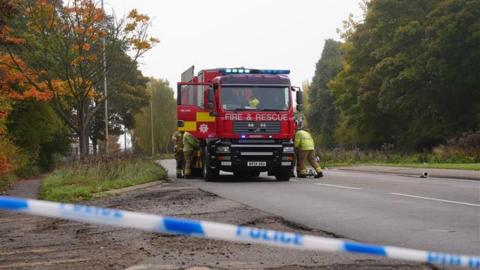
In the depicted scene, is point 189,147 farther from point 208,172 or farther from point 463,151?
point 463,151

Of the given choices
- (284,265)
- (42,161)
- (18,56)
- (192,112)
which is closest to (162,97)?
(42,161)

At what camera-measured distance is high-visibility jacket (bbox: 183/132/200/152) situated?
20094mm

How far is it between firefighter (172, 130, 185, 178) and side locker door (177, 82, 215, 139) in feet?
2.18

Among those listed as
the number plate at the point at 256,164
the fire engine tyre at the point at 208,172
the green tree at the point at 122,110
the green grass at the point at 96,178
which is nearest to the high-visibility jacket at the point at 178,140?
the green grass at the point at 96,178

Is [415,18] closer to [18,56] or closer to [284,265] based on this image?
[18,56]

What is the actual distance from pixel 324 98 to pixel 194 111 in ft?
176

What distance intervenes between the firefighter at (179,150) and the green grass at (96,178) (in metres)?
0.81

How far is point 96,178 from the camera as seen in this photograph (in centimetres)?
1702

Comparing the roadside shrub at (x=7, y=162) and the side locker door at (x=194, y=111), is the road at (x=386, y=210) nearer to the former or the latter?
the side locker door at (x=194, y=111)

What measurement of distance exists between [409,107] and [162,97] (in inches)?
1911

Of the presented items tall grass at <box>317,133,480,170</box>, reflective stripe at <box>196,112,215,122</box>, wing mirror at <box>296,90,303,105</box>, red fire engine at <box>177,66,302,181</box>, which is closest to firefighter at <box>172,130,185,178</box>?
reflective stripe at <box>196,112,215,122</box>

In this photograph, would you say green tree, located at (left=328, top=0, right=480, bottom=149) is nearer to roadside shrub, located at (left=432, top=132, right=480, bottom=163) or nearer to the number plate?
roadside shrub, located at (left=432, top=132, right=480, bottom=163)

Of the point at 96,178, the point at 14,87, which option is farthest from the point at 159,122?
the point at 96,178

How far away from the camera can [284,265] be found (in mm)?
5812
